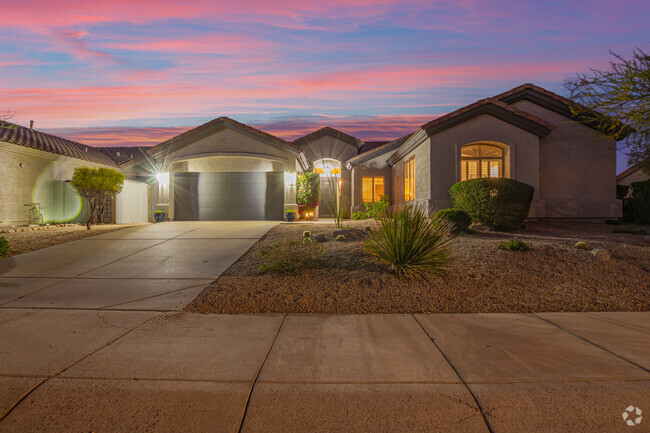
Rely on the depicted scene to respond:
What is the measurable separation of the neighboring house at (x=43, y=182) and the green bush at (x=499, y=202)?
16.8 metres

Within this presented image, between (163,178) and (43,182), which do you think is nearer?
(163,178)

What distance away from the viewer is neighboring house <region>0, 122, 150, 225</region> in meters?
A: 13.8

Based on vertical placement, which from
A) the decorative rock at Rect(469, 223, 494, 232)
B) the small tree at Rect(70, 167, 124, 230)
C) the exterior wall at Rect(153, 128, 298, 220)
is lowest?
the decorative rock at Rect(469, 223, 494, 232)

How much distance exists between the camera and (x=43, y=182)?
15.5 m

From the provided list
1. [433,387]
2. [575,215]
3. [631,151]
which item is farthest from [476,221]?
[433,387]

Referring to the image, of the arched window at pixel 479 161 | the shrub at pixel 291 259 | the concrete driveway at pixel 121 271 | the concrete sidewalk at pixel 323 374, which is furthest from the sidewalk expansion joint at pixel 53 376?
the arched window at pixel 479 161

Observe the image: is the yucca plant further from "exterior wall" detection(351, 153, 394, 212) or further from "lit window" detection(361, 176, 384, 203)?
"lit window" detection(361, 176, 384, 203)

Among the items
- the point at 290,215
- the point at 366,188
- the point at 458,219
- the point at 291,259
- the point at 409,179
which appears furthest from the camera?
the point at 366,188

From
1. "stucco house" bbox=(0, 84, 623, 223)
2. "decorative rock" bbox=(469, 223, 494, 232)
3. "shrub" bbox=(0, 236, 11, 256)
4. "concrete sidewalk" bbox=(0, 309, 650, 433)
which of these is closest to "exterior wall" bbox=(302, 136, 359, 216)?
"stucco house" bbox=(0, 84, 623, 223)

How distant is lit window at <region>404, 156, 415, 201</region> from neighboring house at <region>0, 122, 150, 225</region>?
14610 mm

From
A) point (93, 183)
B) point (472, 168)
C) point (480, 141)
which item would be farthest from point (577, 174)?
point (93, 183)

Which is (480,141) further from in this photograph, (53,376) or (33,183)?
(33,183)

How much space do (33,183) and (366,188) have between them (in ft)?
51.8

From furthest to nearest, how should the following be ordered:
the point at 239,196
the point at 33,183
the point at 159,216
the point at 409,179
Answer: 1. the point at 239,196
2. the point at 409,179
3. the point at 33,183
4. the point at 159,216
